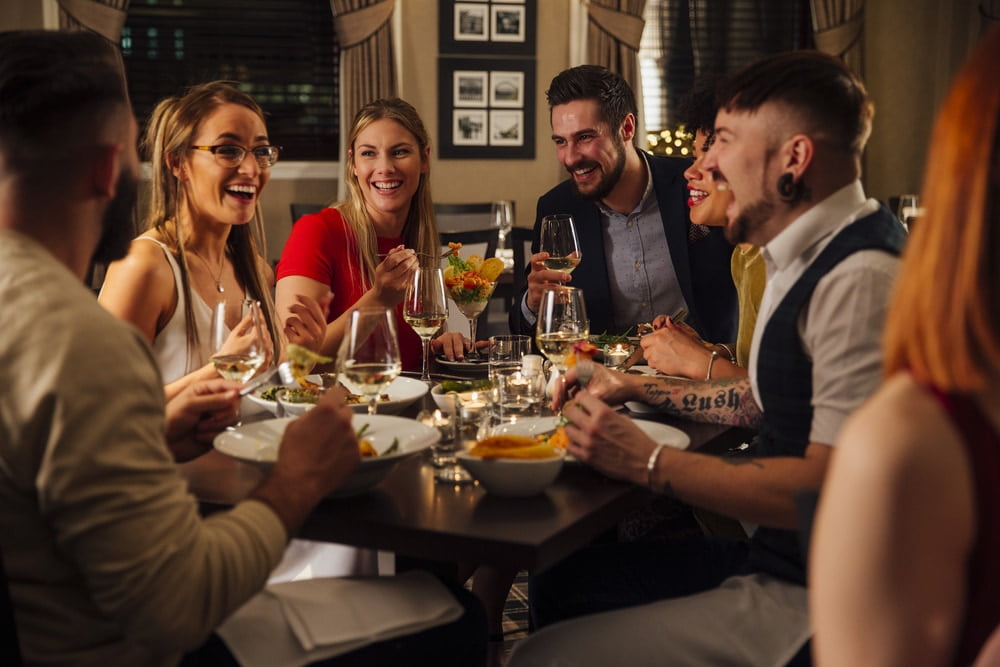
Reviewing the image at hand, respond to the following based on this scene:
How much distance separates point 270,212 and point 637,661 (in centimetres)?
559

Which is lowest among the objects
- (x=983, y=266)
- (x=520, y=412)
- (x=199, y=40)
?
(x=520, y=412)

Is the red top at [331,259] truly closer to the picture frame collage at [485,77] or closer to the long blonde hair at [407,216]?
the long blonde hair at [407,216]

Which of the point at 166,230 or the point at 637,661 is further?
the point at 166,230

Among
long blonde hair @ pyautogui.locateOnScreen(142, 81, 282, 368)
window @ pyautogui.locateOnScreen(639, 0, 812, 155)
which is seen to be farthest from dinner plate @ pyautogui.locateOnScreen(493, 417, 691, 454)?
window @ pyautogui.locateOnScreen(639, 0, 812, 155)

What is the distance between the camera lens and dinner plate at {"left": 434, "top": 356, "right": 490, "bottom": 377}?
2.49m

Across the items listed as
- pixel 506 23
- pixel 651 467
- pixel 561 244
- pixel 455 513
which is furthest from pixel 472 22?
pixel 455 513

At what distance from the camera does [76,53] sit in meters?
1.22

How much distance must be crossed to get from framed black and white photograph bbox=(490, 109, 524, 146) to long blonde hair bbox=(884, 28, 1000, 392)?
6064mm

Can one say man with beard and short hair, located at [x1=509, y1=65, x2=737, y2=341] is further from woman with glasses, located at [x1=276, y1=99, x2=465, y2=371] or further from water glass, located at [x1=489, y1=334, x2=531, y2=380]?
water glass, located at [x1=489, y1=334, x2=531, y2=380]

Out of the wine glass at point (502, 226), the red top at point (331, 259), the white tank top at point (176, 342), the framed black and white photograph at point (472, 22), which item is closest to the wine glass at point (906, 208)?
the wine glass at point (502, 226)

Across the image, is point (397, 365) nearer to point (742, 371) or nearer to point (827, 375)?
point (827, 375)

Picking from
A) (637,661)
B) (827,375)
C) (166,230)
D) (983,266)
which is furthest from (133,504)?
(166,230)

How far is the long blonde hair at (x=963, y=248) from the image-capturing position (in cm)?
82

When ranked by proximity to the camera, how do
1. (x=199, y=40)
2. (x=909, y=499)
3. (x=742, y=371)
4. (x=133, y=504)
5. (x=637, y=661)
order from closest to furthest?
(x=909, y=499)
(x=133, y=504)
(x=637, y=661)
(x=742, y=371)
(x=199, y=40)
